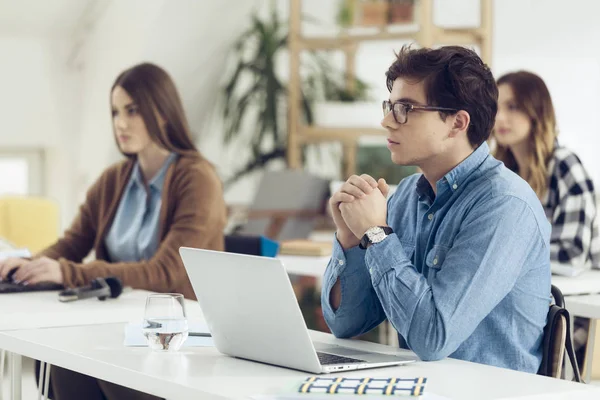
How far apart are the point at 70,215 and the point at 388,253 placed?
15.6ft

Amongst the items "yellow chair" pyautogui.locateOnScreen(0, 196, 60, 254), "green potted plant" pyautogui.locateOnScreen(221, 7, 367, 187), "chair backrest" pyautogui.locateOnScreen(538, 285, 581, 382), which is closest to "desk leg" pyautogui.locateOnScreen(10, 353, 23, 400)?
"chair backrest" pyautogui.locateOnScreen(538, 285, 581, 382)

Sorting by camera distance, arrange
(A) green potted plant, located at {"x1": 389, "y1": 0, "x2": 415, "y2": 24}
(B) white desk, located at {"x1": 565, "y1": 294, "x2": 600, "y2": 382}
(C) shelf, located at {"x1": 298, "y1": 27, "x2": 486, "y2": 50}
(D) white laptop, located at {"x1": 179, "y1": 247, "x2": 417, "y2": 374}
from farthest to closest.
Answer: (A) green potted plant, located at {"x1": 389, "y1": 0, "x2": 415, "y2": 24} → (C) shelf, located at {"x1": 298, "y1": 27, "x2": 486, "y2": 50} → (B) white desk, located at {"x1": 565, "y1": 294, "x2": 600, "y2": 382} → (D) white laptop, located at {"x1": 179, "y1": 247, "x2": 417, "y2": 374}

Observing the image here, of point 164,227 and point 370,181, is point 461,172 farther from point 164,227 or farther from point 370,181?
point 164,227

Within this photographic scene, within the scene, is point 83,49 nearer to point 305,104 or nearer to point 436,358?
point 305,104

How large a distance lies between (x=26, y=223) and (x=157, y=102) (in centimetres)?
213

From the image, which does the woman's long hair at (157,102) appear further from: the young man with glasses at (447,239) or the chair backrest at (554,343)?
the chair backrest at (554,343)

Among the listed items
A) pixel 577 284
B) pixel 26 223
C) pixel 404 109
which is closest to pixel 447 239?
pixel 404 109

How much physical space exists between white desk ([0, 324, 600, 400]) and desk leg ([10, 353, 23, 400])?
236mm

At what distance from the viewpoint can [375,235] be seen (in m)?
1.97

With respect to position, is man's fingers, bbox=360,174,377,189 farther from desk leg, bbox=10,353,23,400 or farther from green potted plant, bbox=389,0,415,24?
green potted plant, bbox=389,0,415,24

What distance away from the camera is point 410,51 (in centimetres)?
211

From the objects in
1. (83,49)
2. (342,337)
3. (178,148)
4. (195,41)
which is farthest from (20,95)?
(342,337)

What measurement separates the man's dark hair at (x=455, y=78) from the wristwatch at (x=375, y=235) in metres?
0.27

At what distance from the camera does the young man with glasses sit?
189cm
